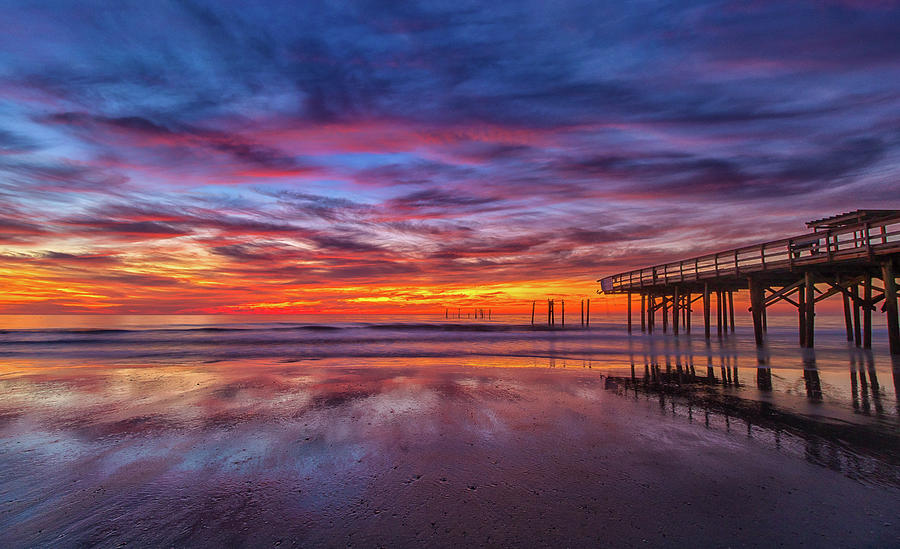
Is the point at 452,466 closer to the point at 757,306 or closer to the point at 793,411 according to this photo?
the point at 793,411

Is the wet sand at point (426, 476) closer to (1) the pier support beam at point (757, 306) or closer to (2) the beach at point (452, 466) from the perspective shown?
(2) the beach at point (452, 466)

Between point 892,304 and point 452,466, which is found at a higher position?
point 892,304

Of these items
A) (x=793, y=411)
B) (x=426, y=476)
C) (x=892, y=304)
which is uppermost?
(x=892, y=304)

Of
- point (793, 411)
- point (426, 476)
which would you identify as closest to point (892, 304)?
point (793, 411)

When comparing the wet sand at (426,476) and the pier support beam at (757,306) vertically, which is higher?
the pier support beam at (757,306)

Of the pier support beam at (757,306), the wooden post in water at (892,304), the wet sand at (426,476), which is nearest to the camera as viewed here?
the wet sand at (426,476)

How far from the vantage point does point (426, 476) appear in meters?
4.63

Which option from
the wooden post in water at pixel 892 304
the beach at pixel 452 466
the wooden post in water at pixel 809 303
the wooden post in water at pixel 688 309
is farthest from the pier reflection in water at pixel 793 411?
the wooden post in water at pixel 688 309

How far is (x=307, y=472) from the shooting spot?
478 cm

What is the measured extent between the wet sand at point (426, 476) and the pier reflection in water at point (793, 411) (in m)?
0.08

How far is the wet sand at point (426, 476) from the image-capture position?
3.47m

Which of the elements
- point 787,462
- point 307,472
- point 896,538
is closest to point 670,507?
point 896,538

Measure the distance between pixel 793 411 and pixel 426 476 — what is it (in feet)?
25.0

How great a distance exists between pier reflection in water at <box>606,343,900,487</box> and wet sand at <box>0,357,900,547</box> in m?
0.08
